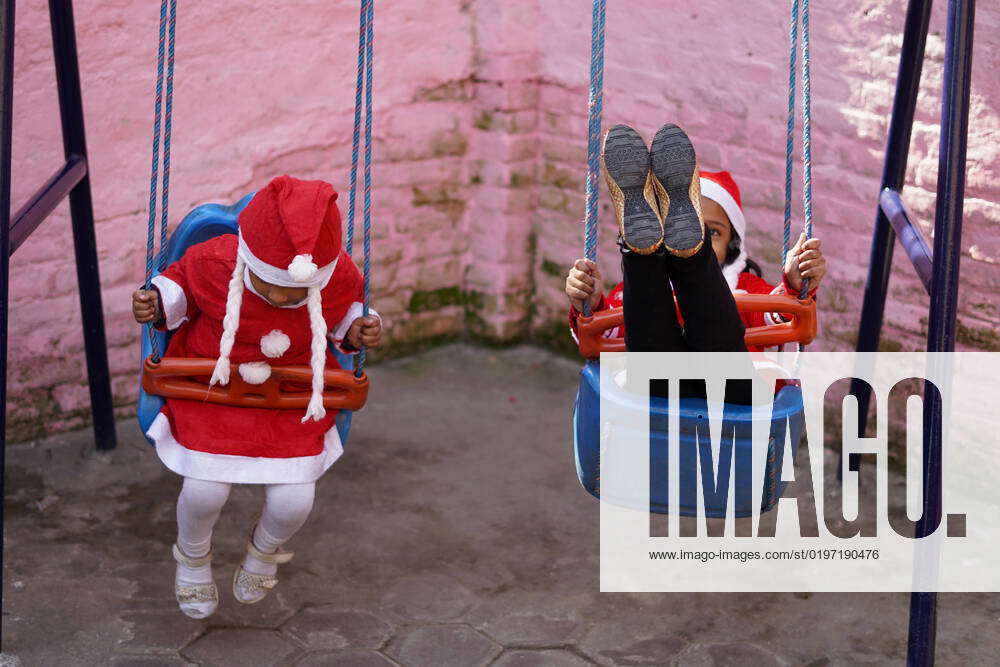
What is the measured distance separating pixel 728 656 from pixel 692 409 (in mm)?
716

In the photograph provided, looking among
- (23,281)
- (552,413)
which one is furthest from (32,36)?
(552,413)

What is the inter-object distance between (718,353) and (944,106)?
0.66 meters

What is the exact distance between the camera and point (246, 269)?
3031 mm

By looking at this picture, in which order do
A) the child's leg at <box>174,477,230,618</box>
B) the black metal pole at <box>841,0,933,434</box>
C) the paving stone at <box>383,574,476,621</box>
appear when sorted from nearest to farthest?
1. the child's leg at <box>174,477,230,618</box>
2. the paving stone at <box>383,574,476,621</box>
3. the black metal pole at <box>841,0,933,434</box>

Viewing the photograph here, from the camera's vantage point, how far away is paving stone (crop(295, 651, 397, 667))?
10.7 ft

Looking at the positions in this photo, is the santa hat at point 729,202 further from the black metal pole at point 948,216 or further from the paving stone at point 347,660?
the paving stone at point 347,660

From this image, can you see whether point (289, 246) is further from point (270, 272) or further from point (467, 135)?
point (467, 135)

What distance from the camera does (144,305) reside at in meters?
3.02

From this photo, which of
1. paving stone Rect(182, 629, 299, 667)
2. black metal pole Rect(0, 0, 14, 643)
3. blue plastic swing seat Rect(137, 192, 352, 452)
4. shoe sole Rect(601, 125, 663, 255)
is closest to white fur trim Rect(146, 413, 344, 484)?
blue plastic swing seat Rect(137, 192, 352, 452)

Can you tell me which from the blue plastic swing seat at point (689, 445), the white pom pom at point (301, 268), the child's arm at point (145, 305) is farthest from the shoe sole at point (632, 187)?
the child's arm at point (145, 305)

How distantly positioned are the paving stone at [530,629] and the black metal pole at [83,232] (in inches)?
55.5

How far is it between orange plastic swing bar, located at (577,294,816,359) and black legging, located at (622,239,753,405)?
62 mm

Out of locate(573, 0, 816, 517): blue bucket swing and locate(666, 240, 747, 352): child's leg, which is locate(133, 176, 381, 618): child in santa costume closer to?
locate(573, 0, 816, 517): blue bucket swing

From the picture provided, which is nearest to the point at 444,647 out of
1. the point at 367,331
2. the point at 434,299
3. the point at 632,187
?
the point at 367,331
